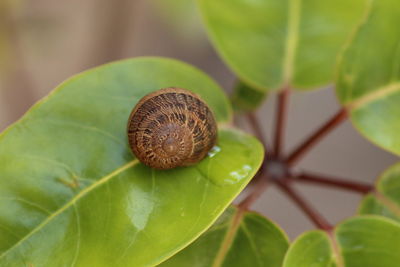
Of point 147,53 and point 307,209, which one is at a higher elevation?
point 307,209

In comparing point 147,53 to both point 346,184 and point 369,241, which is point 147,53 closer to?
point 346,184

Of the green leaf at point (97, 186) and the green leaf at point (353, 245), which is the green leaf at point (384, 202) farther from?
the green leaf at point (97, 186)

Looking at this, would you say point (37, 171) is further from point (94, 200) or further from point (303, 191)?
point (303, 191)

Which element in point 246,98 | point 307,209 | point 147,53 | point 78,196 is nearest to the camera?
point 78,196

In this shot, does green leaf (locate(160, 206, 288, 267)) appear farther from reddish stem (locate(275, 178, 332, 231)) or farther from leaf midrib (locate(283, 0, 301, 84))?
leaf midrib (locate(283, 0, 301, 84))

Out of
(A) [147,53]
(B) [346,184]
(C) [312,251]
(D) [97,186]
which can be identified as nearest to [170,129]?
(D) [97,186]

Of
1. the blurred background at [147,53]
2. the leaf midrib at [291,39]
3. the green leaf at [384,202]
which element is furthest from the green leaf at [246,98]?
the blurred background at [147,53]

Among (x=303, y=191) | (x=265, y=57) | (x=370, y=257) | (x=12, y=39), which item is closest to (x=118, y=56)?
(x=12, y=39)
